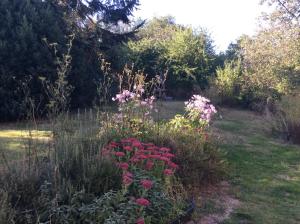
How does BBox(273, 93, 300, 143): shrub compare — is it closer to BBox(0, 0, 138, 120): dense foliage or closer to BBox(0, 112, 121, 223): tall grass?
BBox(0, 0, 138, 120): dense foliage

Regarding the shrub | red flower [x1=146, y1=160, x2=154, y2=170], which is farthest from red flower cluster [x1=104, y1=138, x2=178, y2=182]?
the shrub

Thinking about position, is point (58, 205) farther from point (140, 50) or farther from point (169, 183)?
point (140, 50)

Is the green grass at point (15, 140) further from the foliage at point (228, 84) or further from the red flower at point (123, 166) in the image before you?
the foliage at point (228, 84)

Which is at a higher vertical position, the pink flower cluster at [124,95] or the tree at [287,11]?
the tree at [287,11]

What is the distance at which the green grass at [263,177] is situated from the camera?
17.7 feet

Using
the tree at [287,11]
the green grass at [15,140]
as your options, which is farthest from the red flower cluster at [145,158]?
the tree at [287,11]

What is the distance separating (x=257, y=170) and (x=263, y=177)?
1.64 feet

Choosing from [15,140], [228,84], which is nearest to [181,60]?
[228,84]

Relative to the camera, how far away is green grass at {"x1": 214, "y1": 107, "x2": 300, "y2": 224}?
212 inches

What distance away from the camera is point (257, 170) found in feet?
25.3

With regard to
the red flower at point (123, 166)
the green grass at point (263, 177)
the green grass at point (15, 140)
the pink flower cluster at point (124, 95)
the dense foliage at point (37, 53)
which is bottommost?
the green grass at point (263, 177)

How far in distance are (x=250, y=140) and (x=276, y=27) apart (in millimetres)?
6484

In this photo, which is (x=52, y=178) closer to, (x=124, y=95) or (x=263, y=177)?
(x=124, y=95)

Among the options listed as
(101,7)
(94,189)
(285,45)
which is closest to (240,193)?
(94,189)
